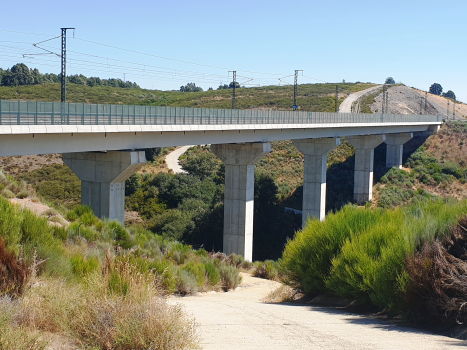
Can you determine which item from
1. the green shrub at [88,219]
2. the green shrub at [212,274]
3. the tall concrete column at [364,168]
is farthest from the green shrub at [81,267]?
the tall concrete column at [364,168]

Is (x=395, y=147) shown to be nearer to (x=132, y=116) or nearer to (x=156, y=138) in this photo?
(x=156, y=138)

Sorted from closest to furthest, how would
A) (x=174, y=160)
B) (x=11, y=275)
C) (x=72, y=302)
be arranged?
1. (x=72, y=302)
2. (x=11, y=275)
3. (x=174, y=160)

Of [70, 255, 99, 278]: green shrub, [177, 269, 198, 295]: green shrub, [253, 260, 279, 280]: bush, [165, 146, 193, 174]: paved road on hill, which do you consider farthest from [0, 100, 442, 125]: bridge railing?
[165, 146, 193, 174]: paved road on hill

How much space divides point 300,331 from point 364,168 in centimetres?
4701

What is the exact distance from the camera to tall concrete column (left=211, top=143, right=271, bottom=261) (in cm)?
3434

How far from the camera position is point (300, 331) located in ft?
27.6

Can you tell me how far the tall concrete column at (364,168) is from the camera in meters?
53.6

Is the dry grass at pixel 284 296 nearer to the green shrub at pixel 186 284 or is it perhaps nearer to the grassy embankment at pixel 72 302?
the green shrub at pixel 186 284

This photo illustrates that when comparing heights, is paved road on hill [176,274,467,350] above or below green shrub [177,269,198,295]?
above

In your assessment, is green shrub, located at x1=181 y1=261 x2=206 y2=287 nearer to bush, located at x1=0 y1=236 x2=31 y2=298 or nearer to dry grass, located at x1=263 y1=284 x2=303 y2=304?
dry grass, located at x1=263 y1=284 x2=303 y2=304

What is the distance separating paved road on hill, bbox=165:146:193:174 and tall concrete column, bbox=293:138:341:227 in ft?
63.8

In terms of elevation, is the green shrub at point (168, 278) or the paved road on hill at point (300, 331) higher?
the paved road on hill at point (300, 331)

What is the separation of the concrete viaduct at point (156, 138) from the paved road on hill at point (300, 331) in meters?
11.0

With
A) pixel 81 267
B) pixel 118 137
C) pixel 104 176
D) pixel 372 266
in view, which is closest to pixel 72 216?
pixel 118 137
